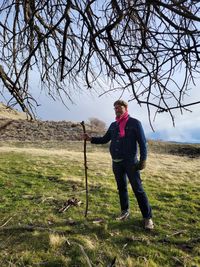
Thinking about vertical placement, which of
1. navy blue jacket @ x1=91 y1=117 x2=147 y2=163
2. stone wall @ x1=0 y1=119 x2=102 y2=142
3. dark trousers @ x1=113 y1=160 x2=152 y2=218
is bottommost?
dark trousers @ x1=113 y1=160 x2=152 y2=218

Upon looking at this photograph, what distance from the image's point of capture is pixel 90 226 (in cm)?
717

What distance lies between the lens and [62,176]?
1302cm

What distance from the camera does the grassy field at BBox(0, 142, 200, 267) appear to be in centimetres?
582

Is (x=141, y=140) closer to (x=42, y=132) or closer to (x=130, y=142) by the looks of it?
(x=130, y=142)

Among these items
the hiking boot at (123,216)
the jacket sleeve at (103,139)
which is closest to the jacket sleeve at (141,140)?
the jacket sleeve at (103,139)

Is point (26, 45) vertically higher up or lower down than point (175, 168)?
higher up

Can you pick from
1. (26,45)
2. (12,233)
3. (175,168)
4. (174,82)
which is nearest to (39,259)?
(12,233)

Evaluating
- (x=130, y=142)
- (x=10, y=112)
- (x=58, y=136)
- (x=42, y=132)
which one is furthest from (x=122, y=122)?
(x=42, y=132)

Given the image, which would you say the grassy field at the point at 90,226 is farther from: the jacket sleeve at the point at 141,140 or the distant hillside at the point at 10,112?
the distant hillside at the point at 10,112

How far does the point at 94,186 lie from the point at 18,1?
6869 mm

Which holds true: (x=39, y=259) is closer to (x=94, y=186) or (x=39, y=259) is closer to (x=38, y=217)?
(x=38, y=217)

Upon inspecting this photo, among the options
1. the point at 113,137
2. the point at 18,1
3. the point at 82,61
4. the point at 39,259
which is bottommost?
the point at 39,259

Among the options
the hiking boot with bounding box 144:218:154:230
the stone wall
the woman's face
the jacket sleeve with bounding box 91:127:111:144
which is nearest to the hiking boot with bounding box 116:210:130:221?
the hiking boot with bounding box 144:218:154:230

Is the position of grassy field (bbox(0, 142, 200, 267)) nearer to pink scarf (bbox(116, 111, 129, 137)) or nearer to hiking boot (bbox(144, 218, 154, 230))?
hiking boot (bbox(144, 218, 154, 230))
